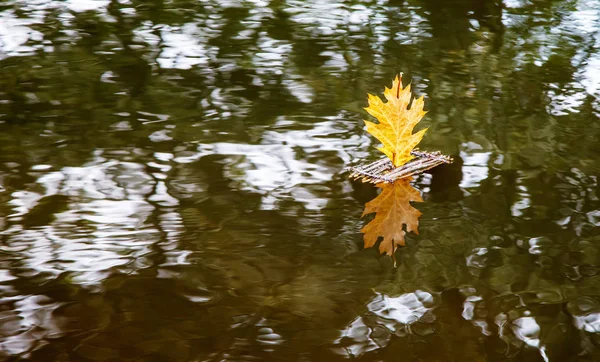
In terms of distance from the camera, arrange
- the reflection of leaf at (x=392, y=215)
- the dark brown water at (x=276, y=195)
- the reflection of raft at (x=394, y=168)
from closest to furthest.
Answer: the dark brown water at (x=276, y=195) → the reflection of leaf at (x=392, y=215) → the reflection of raft at (x=394, y=168)

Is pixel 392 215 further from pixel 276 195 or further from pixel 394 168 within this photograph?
pixel 276 195

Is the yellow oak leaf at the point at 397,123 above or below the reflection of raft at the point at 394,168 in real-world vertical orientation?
above

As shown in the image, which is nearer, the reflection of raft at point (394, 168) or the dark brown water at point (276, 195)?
the dark brown water at point (276, 195)

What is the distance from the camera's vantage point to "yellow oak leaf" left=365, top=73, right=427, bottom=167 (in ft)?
7.33

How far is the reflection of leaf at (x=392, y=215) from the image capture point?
1.95m

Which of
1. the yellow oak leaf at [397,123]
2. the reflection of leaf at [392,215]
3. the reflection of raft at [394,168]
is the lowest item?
the reflection of leaf at [392,215]

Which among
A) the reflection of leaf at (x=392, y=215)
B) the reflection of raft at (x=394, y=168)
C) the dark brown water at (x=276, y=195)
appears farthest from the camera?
the reflection of raft at (x=394, y=168)

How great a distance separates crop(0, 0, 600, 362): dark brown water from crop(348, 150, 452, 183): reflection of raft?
0.16 ft

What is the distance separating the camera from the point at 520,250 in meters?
1.93

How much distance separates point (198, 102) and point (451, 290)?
1459mm

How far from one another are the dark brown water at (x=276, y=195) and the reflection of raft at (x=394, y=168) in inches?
1.9

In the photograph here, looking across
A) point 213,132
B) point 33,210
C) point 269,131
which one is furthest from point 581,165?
point 33,210

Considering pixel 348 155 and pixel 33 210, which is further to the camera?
pixel 348 155

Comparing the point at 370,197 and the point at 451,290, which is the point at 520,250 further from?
the point at 370,197
